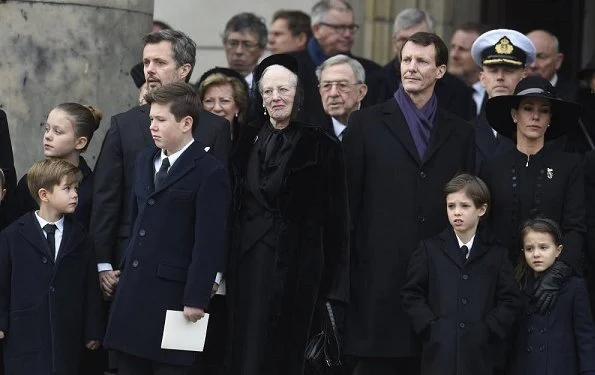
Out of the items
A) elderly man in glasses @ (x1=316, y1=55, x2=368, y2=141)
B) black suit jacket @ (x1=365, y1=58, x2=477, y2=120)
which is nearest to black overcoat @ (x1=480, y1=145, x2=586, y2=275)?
elderly man in glasses @ (x1=316, y1=55, x2=368, y2=141)

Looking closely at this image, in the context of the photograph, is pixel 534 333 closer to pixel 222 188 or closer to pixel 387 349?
pixel 387 349

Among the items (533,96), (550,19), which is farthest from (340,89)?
(550,19)

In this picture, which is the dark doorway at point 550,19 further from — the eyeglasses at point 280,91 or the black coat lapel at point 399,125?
the eyeglasses at point 280,91

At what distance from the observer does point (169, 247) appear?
310 inches

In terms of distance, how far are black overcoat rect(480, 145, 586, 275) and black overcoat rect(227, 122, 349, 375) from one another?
808mm

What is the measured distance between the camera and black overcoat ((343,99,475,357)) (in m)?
8.45

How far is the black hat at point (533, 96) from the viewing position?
8641mm

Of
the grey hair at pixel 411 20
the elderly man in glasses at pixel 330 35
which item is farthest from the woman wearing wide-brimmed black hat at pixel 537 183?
the grey hair at pixel 411 20

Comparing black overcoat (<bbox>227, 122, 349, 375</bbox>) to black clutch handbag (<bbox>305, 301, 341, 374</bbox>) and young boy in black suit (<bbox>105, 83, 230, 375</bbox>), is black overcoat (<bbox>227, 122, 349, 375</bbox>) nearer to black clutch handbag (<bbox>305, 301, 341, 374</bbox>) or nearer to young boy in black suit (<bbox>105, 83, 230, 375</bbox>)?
black clutch handbag (<bbox>305, 301, 341, 374</bbox>)

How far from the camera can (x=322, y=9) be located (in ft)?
37.8

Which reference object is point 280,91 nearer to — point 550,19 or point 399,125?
point 399,125

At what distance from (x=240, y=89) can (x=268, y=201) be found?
137 cm

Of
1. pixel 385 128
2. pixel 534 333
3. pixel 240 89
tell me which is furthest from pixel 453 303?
pixel 240 89

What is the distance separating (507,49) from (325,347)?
2146mm
